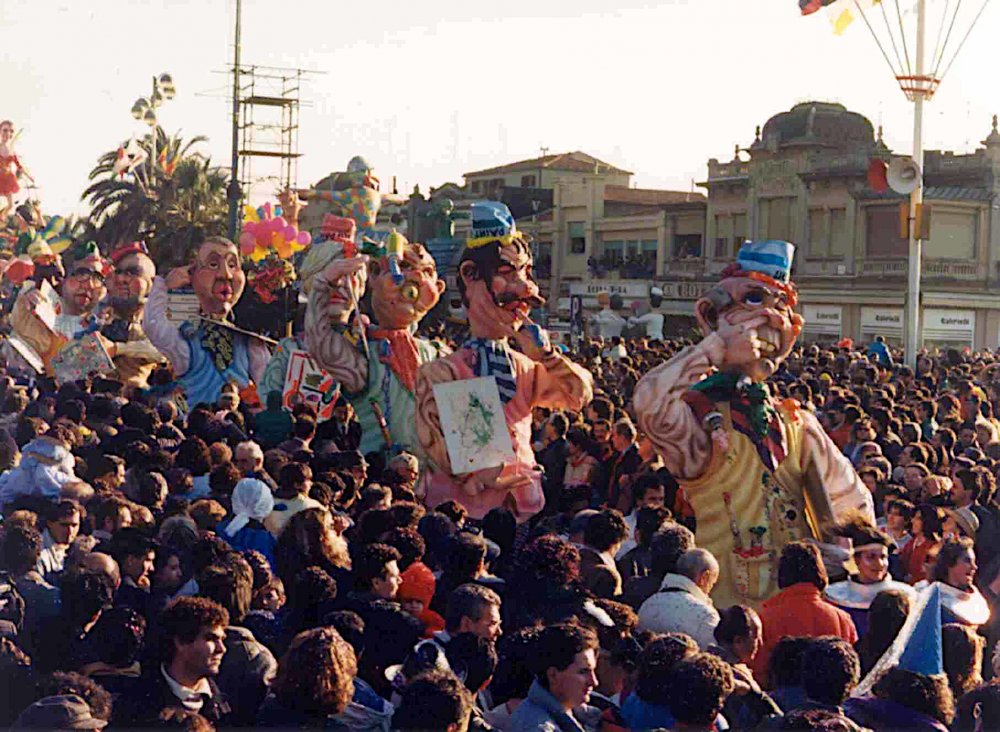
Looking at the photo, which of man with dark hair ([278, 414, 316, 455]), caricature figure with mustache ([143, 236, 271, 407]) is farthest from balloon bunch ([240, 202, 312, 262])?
man with dark hair ([278, 414, 316, 455])

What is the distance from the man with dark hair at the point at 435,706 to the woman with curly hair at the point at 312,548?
1.74 metres

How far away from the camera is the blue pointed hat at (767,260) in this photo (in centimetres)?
845

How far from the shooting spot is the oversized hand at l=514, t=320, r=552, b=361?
986 cm

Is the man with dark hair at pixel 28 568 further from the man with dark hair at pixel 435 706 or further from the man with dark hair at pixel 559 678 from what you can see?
the man with dark hair at pixel 559 678

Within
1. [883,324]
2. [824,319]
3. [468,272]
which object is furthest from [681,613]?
[824,319]

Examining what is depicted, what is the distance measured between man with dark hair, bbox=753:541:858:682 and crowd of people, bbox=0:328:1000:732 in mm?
10

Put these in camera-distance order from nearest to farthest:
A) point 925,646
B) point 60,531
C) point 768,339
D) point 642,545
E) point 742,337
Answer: point 925,646 → point 60,531 → point 642,545 → point 742,337 → point 768,339

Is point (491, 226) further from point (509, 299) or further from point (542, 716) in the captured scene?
point (542, 716)

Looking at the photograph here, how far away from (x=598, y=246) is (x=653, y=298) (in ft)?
20.8

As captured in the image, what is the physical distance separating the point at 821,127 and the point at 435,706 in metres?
39.6

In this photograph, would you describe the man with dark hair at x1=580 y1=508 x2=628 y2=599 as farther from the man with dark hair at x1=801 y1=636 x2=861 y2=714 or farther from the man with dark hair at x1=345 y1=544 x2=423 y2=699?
the man with dark hair at x1=801 y1=636 x2=861 y2=714

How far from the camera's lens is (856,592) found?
21.0 feet

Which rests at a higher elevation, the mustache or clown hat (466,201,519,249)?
clown hat (466,201,519,249)

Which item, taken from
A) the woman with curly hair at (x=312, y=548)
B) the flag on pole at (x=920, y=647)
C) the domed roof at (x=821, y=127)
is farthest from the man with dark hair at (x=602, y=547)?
the domed roof at (x=821, y=127)
